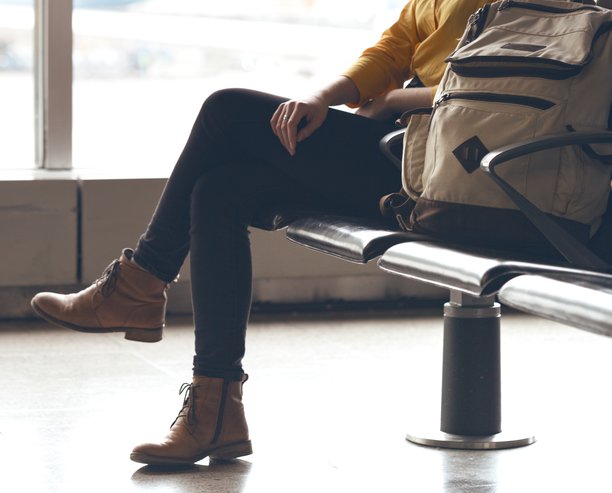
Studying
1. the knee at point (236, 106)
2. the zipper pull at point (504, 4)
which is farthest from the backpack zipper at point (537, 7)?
the knee at point (236, 106)

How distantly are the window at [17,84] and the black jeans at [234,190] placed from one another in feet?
7.39

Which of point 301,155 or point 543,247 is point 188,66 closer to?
point 301,155

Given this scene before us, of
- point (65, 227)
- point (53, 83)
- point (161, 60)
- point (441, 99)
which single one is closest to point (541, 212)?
point (441, 99)

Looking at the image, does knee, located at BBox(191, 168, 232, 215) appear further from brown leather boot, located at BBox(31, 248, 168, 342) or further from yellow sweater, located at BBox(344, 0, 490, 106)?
yellow sweater, located at BBox(344, 0, 490, 106)

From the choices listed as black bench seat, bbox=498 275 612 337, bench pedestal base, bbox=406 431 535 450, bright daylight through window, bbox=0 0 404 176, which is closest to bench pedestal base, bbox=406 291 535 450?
bench pedestal base, bbox=406 431 535 450

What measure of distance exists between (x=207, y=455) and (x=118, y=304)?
1.23ft

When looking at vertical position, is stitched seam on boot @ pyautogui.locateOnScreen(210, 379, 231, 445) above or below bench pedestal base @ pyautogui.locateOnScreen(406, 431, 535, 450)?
above

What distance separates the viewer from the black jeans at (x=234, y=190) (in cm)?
249

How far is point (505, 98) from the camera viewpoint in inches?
82.0

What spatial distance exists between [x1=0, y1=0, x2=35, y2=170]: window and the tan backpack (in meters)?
2.81

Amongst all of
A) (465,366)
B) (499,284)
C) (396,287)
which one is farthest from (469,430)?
(396,287)

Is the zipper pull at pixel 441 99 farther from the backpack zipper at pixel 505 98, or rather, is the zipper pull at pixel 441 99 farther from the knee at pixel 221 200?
the knee at pixel 221 200

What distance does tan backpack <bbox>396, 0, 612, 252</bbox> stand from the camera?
2.05 metres

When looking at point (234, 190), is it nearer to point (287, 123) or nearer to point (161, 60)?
point (287, 123)
